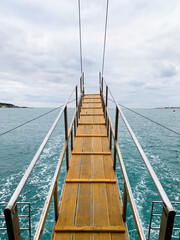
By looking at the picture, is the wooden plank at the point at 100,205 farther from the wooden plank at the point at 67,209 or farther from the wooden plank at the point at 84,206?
the wooden plank at the point at 67,209

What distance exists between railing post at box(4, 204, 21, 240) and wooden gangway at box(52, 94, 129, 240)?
1241 mm

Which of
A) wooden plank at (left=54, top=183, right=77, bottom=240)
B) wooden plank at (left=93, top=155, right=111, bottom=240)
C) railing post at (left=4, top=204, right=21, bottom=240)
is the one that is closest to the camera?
railing post at (left=4, top=204, right=21, bottom=240)

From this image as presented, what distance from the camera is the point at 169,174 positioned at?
8.01 m

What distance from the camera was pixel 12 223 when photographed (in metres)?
0.88

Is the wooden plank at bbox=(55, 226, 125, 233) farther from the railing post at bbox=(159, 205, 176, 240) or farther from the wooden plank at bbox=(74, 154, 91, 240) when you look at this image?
the railing post at bbox=(159, 205, 176, 240)

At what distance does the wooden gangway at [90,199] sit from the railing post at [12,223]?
1241mm

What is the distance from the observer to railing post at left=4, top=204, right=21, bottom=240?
85 cm

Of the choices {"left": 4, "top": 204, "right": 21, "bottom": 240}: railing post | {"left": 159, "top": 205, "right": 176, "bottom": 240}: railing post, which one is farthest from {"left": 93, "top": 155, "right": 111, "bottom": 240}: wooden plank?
{"left": 4, "top": 204, "right": 21, "bottom": 240}: railing post

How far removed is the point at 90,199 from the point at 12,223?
1.77 meters

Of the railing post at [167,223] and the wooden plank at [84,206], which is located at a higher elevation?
the railing post at [167,223]

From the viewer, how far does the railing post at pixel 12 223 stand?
0.85 metres

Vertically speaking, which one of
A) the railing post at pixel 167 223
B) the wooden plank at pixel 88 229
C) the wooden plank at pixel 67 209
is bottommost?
the wooden plank at pixel 88 229

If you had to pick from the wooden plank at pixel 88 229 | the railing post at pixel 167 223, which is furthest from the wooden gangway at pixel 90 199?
the railing post at pixel 167 223

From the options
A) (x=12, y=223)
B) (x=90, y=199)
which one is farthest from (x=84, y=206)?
(x=12, y=223)
